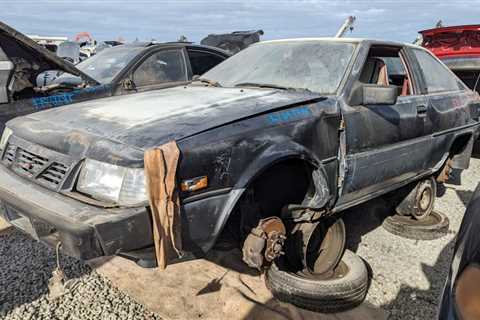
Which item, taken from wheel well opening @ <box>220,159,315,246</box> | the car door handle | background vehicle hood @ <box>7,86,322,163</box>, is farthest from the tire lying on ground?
the car door handle

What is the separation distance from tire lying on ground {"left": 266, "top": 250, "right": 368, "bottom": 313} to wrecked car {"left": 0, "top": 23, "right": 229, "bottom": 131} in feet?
10.1

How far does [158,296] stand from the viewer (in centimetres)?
273

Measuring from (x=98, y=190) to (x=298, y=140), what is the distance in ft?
3.89

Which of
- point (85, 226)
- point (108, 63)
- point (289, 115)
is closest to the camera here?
point (85, 226)

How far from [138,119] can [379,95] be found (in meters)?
1.62

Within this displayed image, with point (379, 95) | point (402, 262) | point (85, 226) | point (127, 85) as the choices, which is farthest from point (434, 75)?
point (85, 226)

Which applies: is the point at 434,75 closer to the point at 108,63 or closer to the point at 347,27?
the point at 347,27

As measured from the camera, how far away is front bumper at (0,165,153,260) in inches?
69.9

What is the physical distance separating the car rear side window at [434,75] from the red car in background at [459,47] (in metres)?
1.79

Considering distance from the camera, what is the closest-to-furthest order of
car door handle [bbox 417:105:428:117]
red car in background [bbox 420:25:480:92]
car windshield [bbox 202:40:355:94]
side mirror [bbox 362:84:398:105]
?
1. side mirror [bbox 362:84:398:105]
2. car windshield [bbox 202:40:355:94]
3. car door handle [bbox 417:105:428:117]
4. red car in background [bbox 420:25:480:92]

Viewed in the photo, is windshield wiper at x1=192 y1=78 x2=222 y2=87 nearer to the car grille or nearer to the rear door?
the car grille

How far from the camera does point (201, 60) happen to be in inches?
233

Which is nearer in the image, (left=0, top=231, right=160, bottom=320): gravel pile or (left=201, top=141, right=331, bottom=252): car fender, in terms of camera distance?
(left=201, top=141, right=331, bottom=252): car fender

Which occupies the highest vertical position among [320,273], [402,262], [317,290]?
[317,290]
